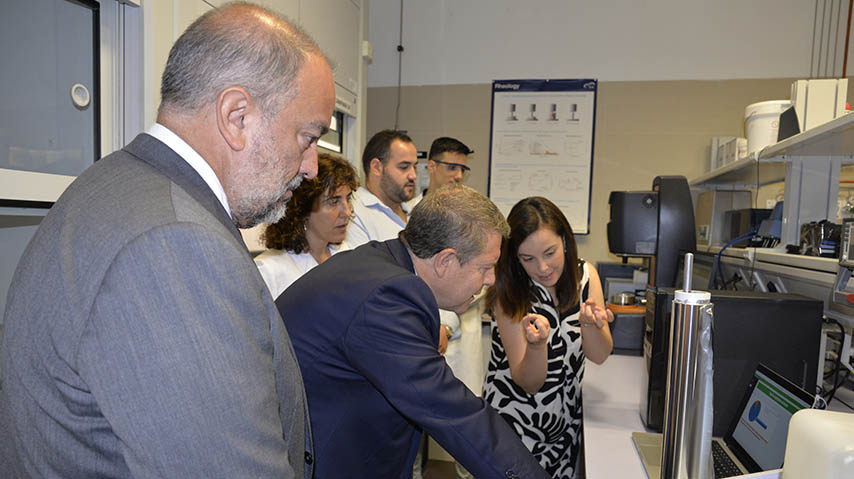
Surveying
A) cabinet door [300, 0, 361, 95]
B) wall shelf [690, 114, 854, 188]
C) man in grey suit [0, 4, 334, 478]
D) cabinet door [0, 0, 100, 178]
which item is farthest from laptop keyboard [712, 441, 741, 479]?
cabinet door [300, 0, 361, 95]

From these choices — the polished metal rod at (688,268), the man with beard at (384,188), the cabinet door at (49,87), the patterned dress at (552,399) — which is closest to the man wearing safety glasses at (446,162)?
the man with beard at (384,188)

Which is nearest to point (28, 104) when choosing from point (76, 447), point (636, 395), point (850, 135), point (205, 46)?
point (205, 46)

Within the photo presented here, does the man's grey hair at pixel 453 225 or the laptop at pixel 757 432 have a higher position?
the man's grey hair at pixel 453 225

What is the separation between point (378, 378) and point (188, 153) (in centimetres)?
50

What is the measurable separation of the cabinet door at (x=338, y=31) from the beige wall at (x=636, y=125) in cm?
64

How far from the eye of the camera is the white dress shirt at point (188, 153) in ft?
2.00

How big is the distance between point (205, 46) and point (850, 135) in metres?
1.44

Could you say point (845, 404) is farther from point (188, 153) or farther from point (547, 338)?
point (188, 153)

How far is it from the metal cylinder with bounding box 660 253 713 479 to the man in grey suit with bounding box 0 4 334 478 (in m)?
0.51

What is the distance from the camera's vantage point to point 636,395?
1.67 m

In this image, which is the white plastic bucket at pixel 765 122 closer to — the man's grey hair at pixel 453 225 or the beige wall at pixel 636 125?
the beige wall at pixel 636 125

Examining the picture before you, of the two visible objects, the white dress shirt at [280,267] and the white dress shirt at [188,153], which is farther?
the white dress shirt at [280,267]

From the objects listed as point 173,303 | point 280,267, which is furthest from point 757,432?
point 280,267

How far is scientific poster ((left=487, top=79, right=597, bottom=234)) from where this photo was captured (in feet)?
11.0
